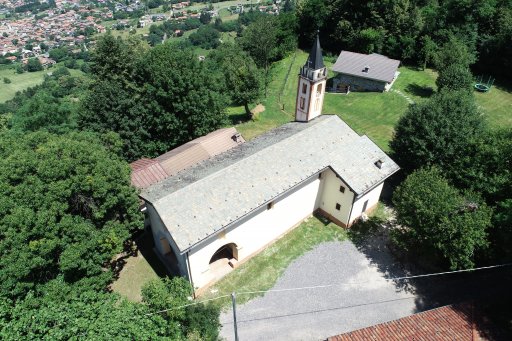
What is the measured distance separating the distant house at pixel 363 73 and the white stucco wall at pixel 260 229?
35157 millimetres

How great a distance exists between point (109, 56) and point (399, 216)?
38309 millimetres

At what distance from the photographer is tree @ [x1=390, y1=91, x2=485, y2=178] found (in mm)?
33969

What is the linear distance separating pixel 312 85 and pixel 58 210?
2443 centimetres

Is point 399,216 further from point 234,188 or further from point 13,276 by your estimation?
point 13,276

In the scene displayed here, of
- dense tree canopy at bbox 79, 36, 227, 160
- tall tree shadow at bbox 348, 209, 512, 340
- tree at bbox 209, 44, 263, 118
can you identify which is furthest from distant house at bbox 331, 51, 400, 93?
tall tree shadow at bbox 348, 209, 512, 340

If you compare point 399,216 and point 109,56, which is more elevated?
point 109,56

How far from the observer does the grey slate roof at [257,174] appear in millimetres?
26759

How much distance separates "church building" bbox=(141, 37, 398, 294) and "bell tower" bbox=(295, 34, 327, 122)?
96 millimetres

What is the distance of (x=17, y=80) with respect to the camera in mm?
141875

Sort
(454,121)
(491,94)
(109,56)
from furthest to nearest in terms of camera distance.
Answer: (491,94) < (109,56) < (454,121)

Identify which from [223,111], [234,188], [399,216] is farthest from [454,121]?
[223,111]

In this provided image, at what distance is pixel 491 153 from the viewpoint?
29312 mm

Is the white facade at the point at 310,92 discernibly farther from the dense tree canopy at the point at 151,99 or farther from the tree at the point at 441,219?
the tree at the point at 441,219

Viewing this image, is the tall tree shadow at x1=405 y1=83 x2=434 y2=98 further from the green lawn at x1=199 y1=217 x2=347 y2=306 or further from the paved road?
the paved road
